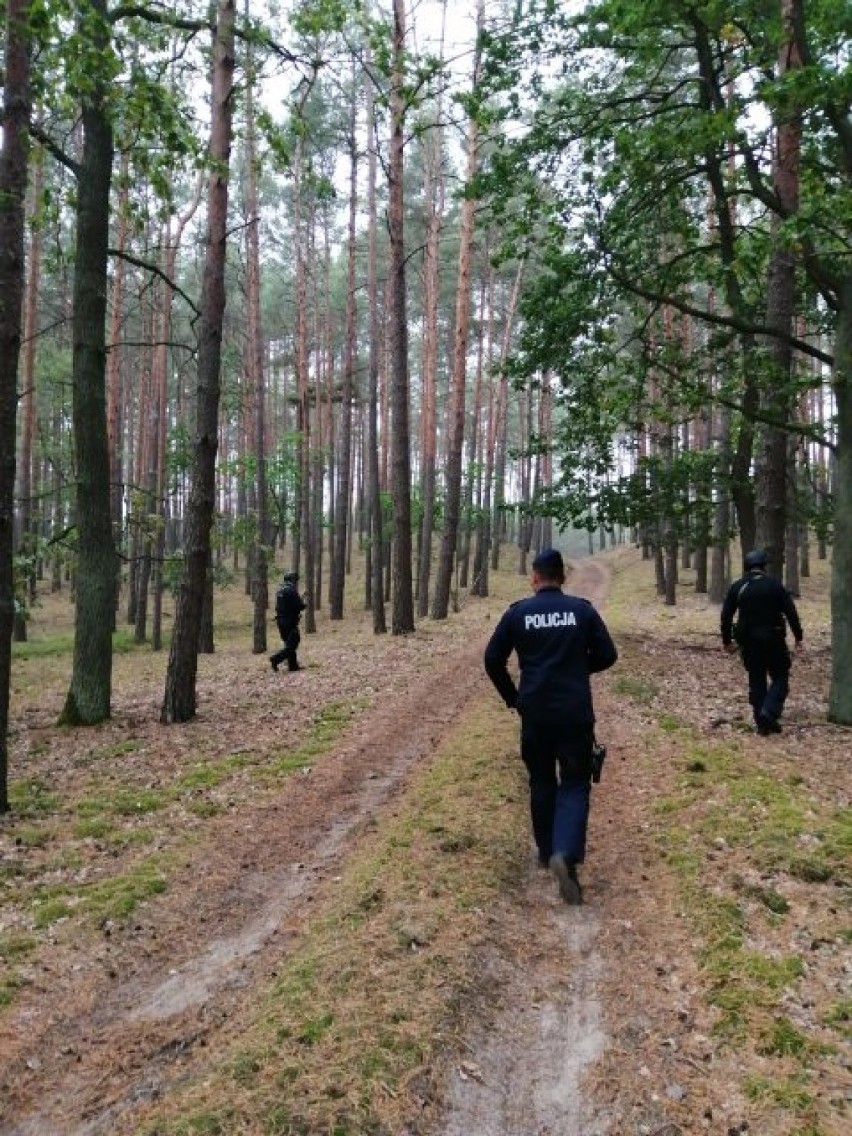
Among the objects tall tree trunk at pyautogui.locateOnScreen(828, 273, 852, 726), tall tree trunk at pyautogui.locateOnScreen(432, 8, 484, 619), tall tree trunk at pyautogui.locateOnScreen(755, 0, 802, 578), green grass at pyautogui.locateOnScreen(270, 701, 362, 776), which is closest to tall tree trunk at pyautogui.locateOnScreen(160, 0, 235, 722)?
green grass at pyautogui.locateOnScreen(270, 701, 362, 776)

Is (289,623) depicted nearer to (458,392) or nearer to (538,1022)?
(458,392)

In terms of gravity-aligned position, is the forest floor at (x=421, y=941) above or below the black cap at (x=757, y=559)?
below

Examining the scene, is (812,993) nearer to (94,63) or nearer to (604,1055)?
(604,1055)

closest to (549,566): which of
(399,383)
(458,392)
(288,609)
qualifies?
(288,609)

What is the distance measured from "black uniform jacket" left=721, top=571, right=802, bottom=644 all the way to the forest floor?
1.21 m

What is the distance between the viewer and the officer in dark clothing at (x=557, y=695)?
518cm

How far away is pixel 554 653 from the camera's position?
5.27m

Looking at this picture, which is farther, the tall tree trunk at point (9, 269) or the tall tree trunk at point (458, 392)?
the tall tree trunk at point (458, 392)

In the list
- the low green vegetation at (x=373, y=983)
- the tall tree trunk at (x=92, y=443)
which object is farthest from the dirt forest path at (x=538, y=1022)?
the tall tree trunk at (x=92, y=443)

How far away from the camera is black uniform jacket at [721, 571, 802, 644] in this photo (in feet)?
29.0

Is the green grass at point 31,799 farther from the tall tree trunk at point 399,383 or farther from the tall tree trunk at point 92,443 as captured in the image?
the tall tree trunk at point 399,383

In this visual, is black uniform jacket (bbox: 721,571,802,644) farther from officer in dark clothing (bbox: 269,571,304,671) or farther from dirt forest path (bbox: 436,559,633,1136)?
officer in dark clothing (bbox: 269,571,304,671)

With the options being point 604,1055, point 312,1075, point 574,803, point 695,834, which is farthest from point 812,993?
point 312,1075

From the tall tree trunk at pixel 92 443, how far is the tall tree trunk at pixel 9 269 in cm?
382
